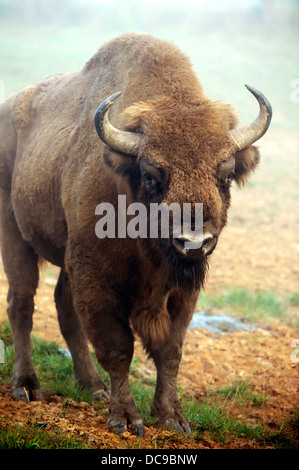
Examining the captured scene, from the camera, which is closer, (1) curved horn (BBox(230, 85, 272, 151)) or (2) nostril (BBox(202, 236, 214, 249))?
(2) nostril (BBox(202, 236, 214, 249))

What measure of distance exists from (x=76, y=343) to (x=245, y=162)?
8.52 feet

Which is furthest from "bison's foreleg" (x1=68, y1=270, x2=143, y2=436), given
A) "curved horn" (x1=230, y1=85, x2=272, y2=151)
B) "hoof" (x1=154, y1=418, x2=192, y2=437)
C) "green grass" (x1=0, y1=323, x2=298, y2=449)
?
"curved horn" (x1=230, y1=85, x2=272, y2=151)

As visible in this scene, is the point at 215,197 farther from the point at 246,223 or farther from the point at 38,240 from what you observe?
the point at 246,223

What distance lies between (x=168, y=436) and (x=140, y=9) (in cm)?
3334

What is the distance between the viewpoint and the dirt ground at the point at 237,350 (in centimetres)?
430

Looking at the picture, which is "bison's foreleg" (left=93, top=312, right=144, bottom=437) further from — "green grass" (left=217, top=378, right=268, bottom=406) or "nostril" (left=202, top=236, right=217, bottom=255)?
"green grass" (left=217, top=378, right=268, bottom=406)

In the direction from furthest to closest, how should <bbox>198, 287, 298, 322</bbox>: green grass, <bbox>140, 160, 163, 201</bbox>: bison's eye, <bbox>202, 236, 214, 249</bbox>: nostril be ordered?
1. <bbox>198, 287, 298, 322</bbox>: green grass
2. <bbox>140, 160, 163, 201</bbox>: bison's eye
3. <bbox>202, 236, 214, 249</bbox>: nostril

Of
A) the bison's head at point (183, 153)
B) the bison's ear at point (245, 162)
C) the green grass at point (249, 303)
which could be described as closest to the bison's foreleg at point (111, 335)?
the bison's head at point (183, 153)

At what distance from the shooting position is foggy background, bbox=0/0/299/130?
87.2ft

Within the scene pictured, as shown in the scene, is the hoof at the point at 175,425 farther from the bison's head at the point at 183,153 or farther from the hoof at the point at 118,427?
the bison's head at the point at 183,153

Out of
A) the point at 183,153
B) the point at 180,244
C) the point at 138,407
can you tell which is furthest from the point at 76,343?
the point at 183,153

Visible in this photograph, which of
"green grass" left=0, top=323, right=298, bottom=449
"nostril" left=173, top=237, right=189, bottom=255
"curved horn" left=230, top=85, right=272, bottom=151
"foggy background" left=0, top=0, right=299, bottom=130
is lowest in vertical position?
"green grass" left=0, top=323, right=298, bottom=449

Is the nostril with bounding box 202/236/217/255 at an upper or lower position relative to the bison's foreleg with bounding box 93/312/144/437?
upper

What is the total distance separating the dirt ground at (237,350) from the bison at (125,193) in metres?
0.48
